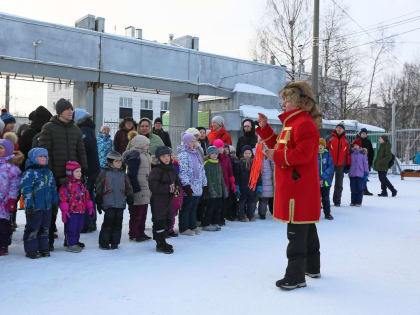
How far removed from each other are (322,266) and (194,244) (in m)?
1.82

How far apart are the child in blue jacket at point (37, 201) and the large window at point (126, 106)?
31.6m

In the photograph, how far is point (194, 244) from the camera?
231 inches

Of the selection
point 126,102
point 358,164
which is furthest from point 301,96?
point 126,102

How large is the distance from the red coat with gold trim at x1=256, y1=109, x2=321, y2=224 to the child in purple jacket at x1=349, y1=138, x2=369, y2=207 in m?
6.61

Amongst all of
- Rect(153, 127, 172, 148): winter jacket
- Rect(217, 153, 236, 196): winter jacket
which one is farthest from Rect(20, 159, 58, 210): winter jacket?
Rect(153, 127, 172, 148): winter jacket

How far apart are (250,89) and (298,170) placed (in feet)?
53.4

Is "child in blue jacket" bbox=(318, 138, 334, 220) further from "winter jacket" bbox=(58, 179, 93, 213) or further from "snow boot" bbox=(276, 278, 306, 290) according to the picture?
"winter jacket" bbox=(58, 179, 93, 213)

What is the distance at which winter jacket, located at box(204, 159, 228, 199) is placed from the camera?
22.6 feet

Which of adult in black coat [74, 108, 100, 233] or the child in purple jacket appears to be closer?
adult in black coat [74, 108, 100, 233]

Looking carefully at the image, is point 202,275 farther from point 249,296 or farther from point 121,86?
point 121,86

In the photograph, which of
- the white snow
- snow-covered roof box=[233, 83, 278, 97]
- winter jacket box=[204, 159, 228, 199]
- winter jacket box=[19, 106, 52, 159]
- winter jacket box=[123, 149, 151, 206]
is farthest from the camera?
snow-covered roof box=[233, 83, 278, 97]

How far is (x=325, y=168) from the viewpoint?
8633 mm

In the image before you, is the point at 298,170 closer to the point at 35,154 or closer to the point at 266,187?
the point at 35,154

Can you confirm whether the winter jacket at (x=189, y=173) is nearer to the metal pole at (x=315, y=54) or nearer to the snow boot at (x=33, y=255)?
the snow boot at (x=33, y=255)
